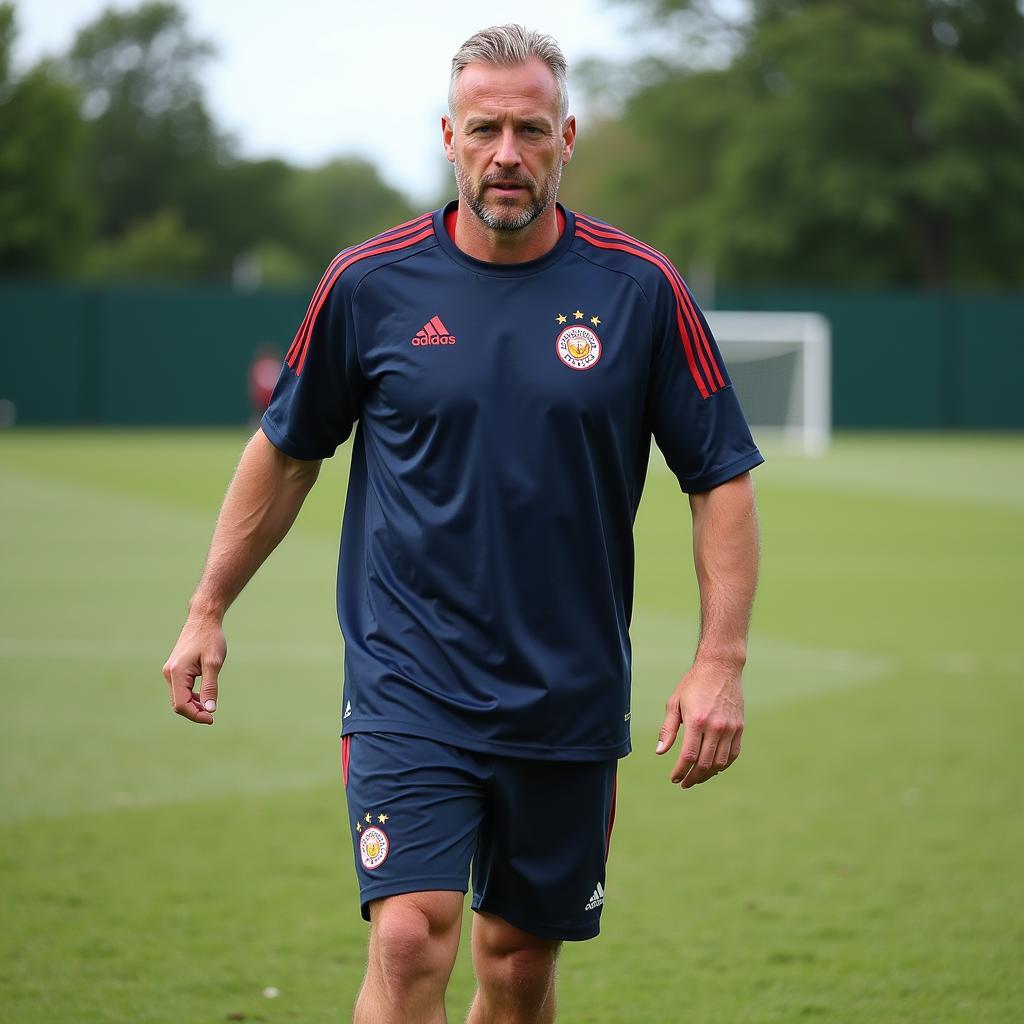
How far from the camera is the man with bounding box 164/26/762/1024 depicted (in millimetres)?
3789

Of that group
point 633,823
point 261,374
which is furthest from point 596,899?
point 261,374

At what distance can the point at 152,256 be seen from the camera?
73.4 meters

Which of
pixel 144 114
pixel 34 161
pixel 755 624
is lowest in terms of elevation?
pixel 755 624

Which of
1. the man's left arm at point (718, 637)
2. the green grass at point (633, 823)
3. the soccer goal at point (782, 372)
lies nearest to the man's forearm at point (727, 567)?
the man's left arm at point (718, 637)

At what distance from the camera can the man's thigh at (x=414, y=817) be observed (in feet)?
12.3

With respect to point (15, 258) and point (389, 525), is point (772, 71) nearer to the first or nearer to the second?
point (15, 258)

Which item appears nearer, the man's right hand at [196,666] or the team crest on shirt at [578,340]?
the team crest on shirt at [578,340]

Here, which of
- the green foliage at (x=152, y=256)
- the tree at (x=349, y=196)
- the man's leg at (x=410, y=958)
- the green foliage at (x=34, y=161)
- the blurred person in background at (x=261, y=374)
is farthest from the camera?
the tree at (x=349, y=196)

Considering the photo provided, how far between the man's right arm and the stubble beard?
751mm

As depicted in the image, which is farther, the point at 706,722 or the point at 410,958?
the point at 706,722

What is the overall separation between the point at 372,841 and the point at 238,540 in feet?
2.59

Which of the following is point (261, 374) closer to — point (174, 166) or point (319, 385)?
point (319, 385)

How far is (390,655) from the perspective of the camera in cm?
392

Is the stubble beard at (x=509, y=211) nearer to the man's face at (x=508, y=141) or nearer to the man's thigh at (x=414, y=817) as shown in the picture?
the man's face at (x=508, y=141)
